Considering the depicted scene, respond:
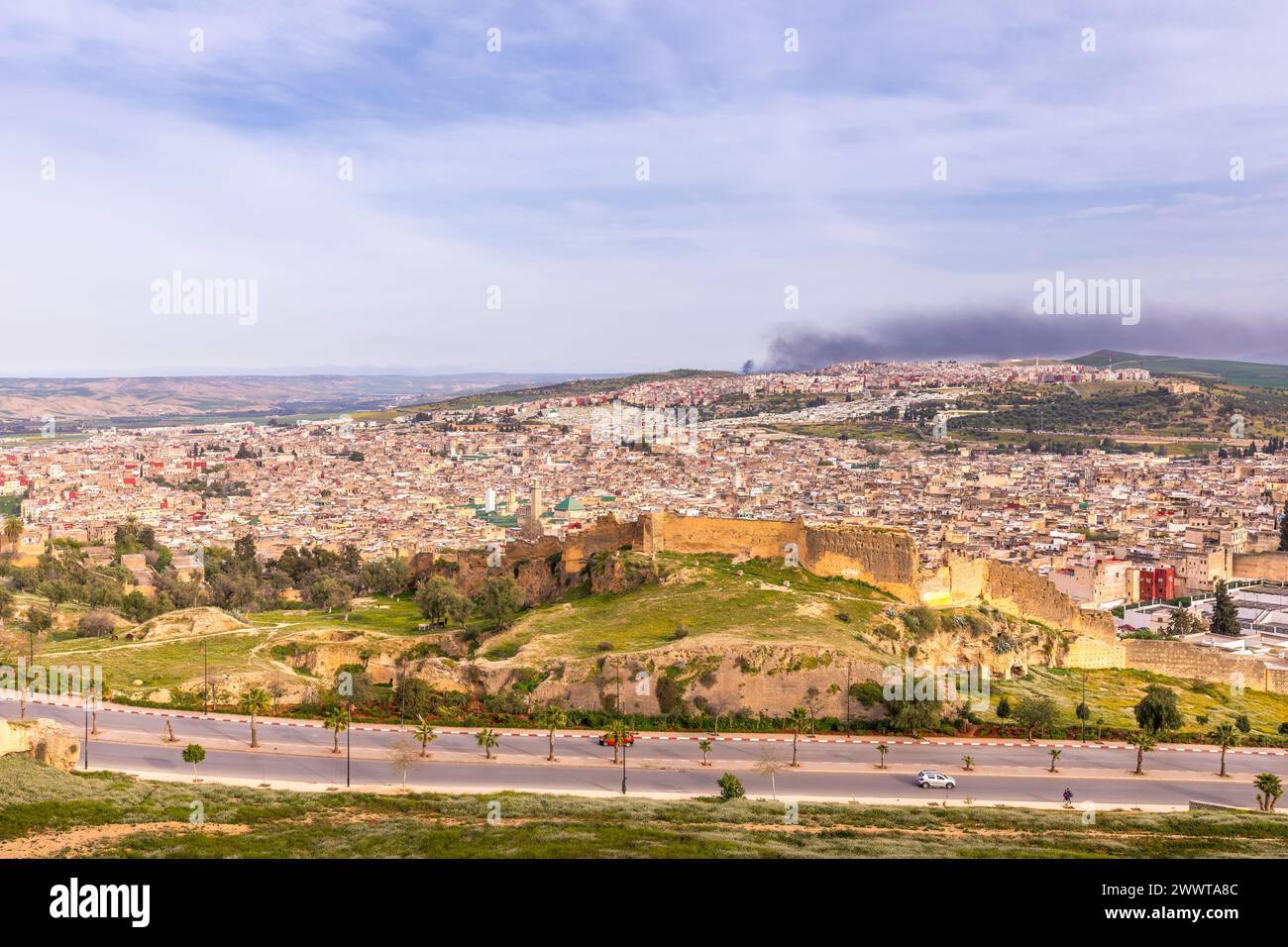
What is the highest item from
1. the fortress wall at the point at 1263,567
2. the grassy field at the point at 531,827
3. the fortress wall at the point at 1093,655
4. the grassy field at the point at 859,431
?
the grassy field at the point at 859,431

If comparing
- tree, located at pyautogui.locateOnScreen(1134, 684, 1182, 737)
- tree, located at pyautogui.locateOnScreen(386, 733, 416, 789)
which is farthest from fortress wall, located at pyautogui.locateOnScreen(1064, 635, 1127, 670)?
tree, located at pyautogui.locateOnScreen(386, 733, 416, 789)

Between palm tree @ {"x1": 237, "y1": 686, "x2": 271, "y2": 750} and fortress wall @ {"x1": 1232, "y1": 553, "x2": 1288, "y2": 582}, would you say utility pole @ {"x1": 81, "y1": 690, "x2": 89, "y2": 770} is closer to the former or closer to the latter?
palm tree @ {"x1": 237, "y1": 686, "x2": 271, "y2": 750}

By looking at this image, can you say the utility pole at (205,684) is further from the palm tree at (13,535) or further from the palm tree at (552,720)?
the palm tree at (13,535)

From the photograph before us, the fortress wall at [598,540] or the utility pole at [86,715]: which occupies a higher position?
the fortress wall at [598,540]

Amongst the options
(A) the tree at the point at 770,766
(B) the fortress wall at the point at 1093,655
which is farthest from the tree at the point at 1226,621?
(A) the tree at the point at 770,766

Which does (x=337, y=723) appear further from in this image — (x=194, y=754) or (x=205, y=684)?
(x=205, y=684)

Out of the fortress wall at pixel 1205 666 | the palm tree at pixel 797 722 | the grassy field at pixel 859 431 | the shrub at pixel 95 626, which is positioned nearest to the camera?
the palm tree at pixel 797 722
